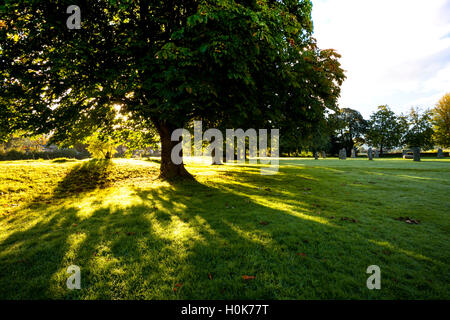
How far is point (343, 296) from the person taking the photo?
2721 mm

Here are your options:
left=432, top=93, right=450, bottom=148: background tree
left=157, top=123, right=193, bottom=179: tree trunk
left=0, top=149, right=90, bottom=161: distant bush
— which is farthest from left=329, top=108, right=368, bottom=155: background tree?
left=0, top=149, right=90, bottom=161: distant bush

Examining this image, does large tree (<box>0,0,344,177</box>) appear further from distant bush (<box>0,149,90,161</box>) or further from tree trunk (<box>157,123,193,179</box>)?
distant bush (<box>0,149,90,161</box>)

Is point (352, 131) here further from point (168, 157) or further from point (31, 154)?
point (31, 154)

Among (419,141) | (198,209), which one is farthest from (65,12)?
(419,141)

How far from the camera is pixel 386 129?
2349 inches

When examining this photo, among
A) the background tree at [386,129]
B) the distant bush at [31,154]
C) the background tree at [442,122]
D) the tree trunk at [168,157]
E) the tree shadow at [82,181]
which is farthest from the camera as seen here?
the background tree at [386,129]

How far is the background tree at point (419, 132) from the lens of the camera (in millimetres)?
55438

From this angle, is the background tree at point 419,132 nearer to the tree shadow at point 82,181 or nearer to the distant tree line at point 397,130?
the distant tree line at point 397,130

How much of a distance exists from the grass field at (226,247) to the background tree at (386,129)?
65976 millimetres

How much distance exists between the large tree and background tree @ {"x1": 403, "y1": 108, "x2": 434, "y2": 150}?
225 ft

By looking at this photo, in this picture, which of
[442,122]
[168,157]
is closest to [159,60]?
[168,157]

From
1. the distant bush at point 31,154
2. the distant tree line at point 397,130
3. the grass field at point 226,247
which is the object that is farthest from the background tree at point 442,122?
the distant bush at point 31,154
